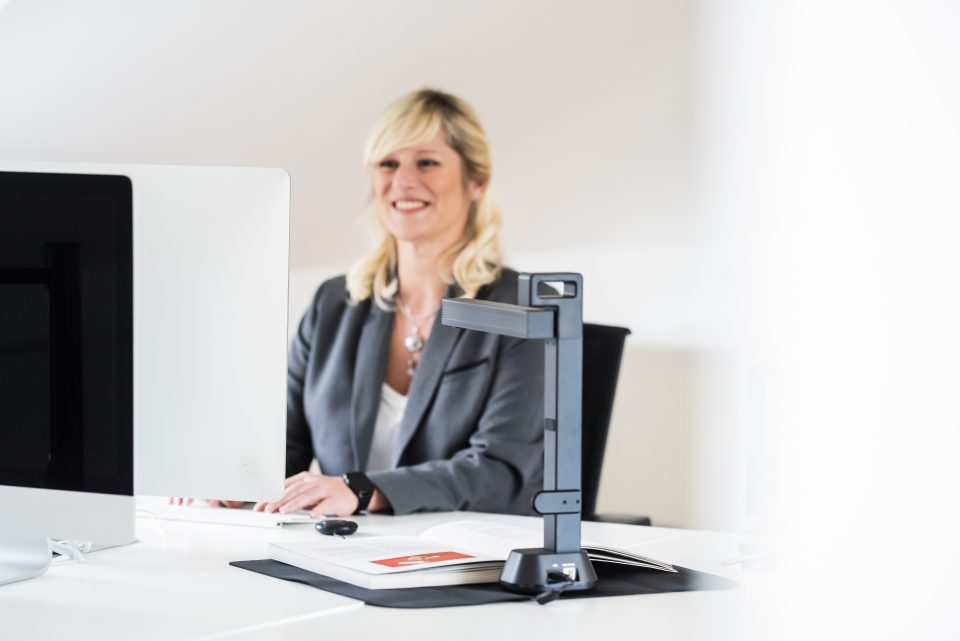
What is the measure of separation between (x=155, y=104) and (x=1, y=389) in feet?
7.37

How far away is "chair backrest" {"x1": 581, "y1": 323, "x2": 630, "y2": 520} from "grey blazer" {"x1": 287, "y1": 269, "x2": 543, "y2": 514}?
10 cm

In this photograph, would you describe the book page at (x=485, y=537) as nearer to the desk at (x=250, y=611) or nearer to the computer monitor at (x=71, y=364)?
the desk at (x=250, y=611)

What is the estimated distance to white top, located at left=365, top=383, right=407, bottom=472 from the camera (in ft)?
7.90

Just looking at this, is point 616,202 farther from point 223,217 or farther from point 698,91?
point 223,217

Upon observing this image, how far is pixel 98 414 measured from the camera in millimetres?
1288

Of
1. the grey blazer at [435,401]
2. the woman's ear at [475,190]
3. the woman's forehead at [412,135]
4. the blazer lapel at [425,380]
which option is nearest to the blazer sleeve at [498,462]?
the grey blazer at [435,401]

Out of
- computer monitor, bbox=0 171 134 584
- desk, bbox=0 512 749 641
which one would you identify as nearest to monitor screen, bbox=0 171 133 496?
computer monitor, bbox=0 171 134 584

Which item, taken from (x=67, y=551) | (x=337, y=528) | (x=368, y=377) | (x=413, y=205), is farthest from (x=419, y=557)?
(x=413, y=205)

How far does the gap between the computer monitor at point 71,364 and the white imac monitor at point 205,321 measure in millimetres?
43

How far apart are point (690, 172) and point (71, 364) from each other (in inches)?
96.2

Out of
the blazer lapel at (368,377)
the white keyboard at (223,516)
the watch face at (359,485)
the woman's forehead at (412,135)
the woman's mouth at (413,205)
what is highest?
the woman's forehead at (412,135)

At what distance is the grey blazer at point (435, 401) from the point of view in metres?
2.20

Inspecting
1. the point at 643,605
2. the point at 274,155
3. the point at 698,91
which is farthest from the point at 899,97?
the point at 643,605

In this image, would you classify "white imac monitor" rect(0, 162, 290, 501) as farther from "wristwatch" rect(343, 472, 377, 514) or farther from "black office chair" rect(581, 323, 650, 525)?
"black office chair" rect(581, 323, 650, 525)
